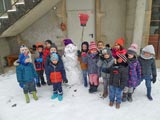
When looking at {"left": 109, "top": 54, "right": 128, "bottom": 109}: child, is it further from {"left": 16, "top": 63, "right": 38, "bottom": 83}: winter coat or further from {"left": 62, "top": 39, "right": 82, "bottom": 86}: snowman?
{"left": 16, "top": 63, "right": 38, "bottom": 83}: winter coat

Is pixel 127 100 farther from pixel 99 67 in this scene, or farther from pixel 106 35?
pixel 106 35

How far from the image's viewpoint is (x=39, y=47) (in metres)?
3.94

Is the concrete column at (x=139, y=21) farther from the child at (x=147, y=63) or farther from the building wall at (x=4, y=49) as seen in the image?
the building wall at (x=4, y=49)

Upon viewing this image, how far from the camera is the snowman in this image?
3.84m

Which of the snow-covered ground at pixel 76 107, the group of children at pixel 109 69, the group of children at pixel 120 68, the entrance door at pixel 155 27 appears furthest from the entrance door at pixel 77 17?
the snow-covered ground at pixel 76 107

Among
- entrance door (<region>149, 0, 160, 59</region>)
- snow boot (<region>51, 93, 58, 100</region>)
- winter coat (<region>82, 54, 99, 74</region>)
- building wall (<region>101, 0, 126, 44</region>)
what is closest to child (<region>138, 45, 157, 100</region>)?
winter coat (<region>82, 54, 99, 74</region>)

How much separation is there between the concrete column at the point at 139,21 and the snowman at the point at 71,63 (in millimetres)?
2438

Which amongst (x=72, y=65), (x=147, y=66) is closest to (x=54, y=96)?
(x=72, y=65)

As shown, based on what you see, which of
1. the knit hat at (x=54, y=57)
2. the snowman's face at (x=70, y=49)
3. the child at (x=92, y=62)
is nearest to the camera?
the knit hat at (x=54, y=57)

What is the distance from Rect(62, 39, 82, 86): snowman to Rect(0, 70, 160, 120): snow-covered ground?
0.23m

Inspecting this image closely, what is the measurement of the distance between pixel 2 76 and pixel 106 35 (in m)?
3.92

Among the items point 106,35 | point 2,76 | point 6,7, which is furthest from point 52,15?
point 2,76

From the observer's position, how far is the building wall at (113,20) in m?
6.14

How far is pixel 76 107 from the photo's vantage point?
337cm
